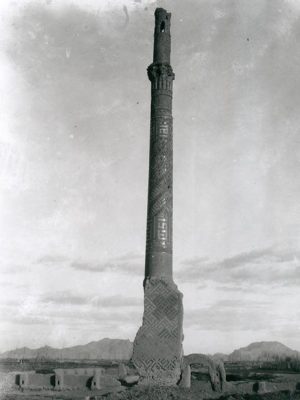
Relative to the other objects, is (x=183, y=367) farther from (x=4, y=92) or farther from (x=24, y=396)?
(x=4, y=92)

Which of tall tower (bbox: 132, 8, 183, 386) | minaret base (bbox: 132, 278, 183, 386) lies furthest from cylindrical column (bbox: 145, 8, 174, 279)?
minaret base (bbox: 132, 278, 183, 386)

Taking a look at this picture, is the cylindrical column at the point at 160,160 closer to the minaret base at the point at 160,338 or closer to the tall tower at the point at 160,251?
the tall tower at the point at 160,251

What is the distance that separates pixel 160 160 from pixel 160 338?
6.21 metres

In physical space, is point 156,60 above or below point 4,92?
above

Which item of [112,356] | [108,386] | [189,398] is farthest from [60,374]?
[112,356]

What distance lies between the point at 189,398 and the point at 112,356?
338ft

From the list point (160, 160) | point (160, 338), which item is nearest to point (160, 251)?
point (160, 338)

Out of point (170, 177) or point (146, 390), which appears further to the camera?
point (170, 177)

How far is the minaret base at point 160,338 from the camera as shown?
14.5 meters

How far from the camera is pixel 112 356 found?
110m

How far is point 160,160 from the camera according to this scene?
55.6 feet

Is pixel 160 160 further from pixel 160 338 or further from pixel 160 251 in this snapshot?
pixel 160 338

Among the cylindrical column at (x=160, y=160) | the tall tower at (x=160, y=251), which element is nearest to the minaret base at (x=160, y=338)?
the tall tower at (x=160, y=251)

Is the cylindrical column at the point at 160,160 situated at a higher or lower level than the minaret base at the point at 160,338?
higher
